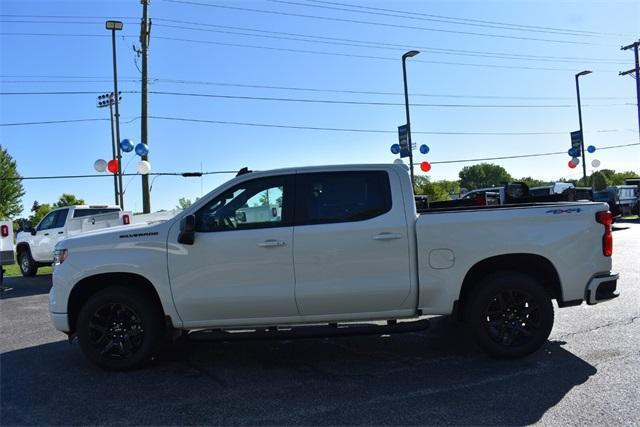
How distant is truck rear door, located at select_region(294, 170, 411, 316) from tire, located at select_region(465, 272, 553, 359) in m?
0.75

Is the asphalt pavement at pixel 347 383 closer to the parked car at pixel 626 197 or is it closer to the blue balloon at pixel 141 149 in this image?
the blue balloon at pixel 141 149

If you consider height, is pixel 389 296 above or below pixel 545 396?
above

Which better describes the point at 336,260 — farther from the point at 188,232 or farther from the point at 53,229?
the point at 53,229

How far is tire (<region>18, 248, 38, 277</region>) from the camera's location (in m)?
15.0

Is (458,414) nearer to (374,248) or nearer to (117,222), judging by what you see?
(374,248)

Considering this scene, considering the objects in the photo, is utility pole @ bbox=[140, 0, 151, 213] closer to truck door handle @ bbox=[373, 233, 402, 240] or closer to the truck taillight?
truck door handle @ bbox=[373, 233, 402, 240]

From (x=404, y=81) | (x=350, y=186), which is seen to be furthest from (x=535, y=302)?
(x=404, y=81)

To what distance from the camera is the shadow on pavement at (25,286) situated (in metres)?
11.4

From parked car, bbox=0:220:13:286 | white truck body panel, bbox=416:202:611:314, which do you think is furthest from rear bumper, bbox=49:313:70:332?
parked car, bbox=0:220:13:286

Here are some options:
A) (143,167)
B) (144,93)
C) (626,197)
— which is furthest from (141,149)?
(626,197)

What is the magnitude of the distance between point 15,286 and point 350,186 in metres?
11.1

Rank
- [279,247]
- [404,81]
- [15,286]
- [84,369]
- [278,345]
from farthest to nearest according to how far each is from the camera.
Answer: [404,81] < [15,286] < [278,345] < [84,369] < [279,247]

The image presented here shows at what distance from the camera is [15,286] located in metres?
12.9

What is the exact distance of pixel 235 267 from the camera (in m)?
5.05
